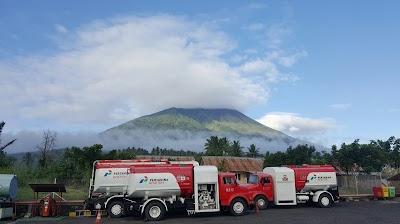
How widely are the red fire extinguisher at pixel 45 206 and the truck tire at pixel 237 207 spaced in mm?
10485

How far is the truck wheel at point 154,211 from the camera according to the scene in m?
17.8

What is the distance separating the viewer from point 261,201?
880 inches

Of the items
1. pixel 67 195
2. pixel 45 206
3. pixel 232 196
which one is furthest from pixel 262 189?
pixel 67 195

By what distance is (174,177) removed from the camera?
18.9 metres

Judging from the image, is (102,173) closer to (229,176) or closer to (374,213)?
(229,176)

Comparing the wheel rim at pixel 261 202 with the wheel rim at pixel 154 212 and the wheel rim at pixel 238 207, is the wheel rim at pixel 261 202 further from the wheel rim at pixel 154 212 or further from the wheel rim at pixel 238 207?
the wheel rim at pixel 154 212

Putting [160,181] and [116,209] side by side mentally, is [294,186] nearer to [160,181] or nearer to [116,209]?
[160,181]

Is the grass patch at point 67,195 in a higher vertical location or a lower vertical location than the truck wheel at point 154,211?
higher

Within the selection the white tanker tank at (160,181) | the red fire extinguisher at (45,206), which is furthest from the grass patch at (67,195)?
the white tanker tank at (160,181)

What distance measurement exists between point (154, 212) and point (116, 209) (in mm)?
2614

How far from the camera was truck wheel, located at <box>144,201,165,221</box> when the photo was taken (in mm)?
17766

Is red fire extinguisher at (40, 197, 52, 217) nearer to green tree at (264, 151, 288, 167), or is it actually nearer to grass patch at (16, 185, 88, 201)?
grass patch at (16, 185, 88, 201)

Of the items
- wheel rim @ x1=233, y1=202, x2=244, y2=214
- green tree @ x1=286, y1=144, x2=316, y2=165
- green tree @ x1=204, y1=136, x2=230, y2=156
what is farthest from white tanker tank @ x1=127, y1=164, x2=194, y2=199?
green tree @ x1=204, y1=136, x2=230, y2=156

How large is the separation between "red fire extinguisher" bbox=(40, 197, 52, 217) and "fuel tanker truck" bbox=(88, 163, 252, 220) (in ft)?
7.97
